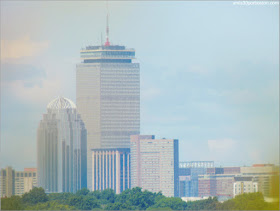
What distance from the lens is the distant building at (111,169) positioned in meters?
38.7

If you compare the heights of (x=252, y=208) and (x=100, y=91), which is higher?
(x=100, y=91)

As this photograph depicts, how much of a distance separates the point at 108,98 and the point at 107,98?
72 millimetres

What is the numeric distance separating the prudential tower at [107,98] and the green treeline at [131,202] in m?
9.91

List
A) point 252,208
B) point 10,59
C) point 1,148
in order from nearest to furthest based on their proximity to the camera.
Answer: point 252,208 → point 1,148 → point 10,59

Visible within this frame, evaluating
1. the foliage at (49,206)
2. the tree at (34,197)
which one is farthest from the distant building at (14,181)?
the foliage at (49,206)

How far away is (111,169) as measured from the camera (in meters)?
39.9

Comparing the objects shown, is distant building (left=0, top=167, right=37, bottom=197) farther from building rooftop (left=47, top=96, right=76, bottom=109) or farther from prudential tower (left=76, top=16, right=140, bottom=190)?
prudential tower (left=76, top=16, right=140, bottom=190)

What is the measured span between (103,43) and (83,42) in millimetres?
1346

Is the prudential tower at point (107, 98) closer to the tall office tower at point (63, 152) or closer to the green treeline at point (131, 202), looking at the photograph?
the tall office tower at point (63, 152)

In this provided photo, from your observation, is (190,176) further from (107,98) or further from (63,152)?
(63,152)

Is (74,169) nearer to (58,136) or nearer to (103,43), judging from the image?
(58,136)

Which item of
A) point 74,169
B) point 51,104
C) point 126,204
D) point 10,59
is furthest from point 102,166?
point 126,204

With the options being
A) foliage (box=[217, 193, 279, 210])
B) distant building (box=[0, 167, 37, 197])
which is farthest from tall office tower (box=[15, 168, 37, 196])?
foliage (box=[217, 193, 279, 210])

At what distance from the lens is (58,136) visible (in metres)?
37.2
